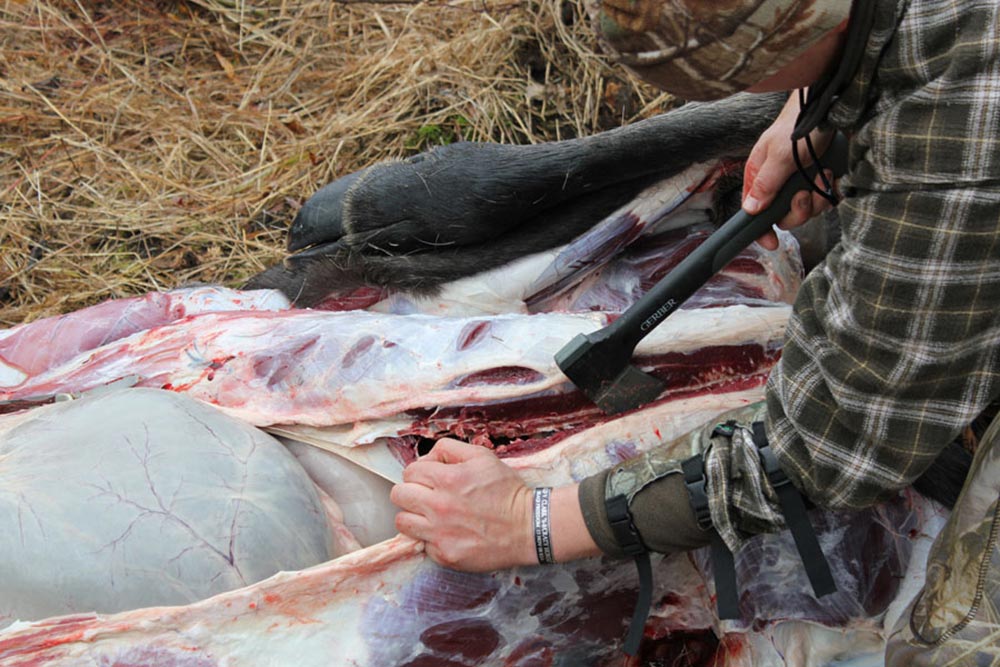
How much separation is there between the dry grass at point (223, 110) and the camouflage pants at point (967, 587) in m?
2.13

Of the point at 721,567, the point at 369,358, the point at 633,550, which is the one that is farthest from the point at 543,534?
the point at 369,358

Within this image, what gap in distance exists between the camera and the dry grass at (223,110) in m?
3.28

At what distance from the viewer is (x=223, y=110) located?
3635mm

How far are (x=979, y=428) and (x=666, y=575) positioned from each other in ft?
2.62

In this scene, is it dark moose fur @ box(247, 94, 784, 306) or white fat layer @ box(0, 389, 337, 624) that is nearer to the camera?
white fat layer @ box(0, 389, 337, 624)

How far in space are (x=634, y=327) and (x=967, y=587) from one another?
0.71 m

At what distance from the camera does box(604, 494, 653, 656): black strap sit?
158 cm

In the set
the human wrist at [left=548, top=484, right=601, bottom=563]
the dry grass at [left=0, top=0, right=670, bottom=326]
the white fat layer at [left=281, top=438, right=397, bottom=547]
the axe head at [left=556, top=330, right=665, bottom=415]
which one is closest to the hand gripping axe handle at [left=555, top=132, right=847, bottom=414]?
the axe head at [left=556, top=330, right=665, bottom=415]

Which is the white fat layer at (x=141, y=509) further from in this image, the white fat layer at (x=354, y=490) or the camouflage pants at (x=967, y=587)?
the camouflage pants at (x=967, y=587)

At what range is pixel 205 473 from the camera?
1.65 m

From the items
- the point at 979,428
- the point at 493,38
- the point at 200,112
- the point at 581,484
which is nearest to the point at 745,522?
the point at 581,484

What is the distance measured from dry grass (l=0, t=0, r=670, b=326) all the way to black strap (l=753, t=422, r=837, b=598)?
205 centimetres

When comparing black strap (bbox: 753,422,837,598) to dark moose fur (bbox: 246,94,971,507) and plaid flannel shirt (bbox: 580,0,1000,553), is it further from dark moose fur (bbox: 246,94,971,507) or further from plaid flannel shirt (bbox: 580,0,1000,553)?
dark moose fur (bbox: 246,94,971,507)

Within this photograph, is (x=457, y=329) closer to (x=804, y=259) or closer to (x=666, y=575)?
(x=666, y=575)
